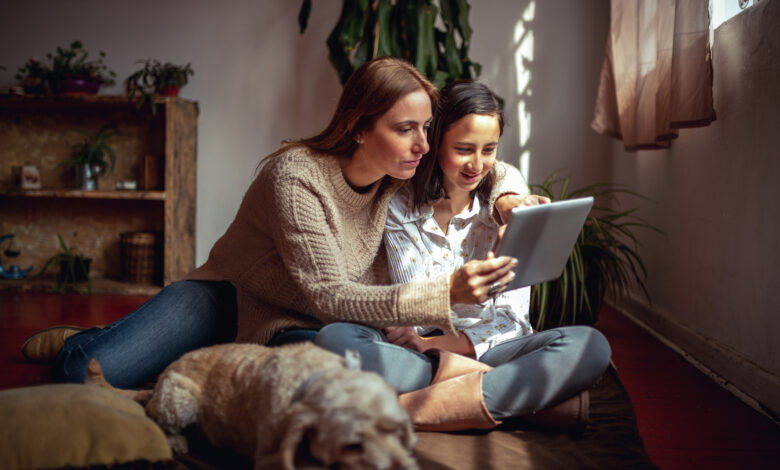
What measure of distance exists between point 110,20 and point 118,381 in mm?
3186

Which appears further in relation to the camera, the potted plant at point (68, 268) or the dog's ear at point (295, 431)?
the potted plant at point (68, 268)

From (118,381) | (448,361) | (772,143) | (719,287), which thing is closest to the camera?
(448,361)

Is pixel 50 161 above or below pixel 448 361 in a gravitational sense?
above

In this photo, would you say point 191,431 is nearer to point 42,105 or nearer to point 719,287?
point 719,287

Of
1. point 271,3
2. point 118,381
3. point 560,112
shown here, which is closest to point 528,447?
point 118,381

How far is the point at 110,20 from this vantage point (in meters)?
4.07

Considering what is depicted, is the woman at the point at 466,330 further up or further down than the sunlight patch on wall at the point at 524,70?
further down

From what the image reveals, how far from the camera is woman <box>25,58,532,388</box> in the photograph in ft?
4.94

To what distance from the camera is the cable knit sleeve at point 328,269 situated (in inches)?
56.2

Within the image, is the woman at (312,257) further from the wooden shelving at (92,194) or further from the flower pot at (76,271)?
the flower pot at (76,271)

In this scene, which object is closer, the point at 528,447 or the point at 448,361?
the point at 528,447

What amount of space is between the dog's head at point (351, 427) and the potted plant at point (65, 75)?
354cm

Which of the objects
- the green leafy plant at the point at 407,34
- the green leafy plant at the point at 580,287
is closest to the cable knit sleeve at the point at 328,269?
the green leafy plant at the point at 580,287

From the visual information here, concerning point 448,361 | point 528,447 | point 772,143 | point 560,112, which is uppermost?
point 560,112
